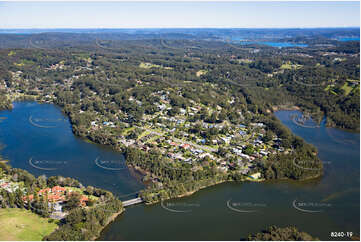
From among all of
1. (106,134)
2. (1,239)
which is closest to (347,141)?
(106,134)

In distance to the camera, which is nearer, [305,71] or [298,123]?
[298,123]

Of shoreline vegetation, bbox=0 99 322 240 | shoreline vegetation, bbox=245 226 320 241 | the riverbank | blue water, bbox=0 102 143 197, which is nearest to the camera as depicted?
shoreline vegetation, bbox=245 226 320 241

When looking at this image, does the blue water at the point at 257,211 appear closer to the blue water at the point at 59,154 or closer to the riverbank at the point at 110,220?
→ the riverbank at the point at 110,220

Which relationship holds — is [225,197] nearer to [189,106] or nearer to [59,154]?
[59,154]

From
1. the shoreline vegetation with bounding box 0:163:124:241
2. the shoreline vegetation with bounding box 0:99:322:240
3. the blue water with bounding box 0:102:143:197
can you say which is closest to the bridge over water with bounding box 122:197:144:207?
the shoreline vegetation with bounding box 0:99:322:240

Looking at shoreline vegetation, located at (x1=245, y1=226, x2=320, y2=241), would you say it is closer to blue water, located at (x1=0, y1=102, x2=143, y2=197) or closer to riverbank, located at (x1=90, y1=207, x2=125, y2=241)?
riverbank, located at (x1=90, y1=207, x2=125, y2=241)

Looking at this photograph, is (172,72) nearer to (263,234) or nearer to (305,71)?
(305,71)

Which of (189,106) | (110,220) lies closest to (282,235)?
(110,220)
